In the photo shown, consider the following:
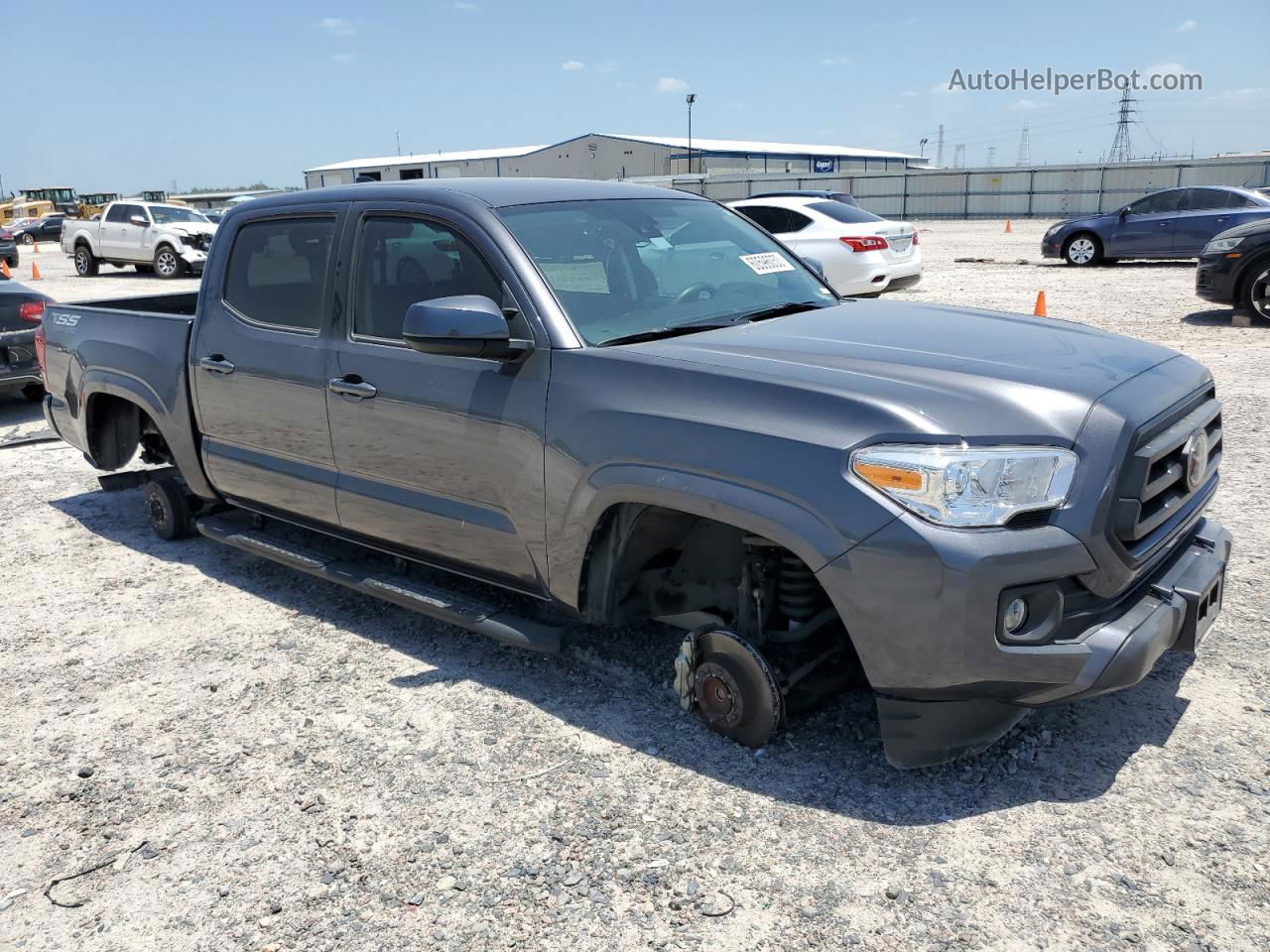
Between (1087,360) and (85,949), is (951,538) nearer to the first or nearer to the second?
(1087,360)

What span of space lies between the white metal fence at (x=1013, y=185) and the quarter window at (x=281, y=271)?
108 ft

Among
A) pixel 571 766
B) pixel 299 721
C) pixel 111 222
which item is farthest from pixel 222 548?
pixel 111 222

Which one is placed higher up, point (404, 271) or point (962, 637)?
point (404, 271)

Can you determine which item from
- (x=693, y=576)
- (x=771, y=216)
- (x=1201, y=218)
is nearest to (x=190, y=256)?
(x=771, y=216)

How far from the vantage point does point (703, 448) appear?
3111mm

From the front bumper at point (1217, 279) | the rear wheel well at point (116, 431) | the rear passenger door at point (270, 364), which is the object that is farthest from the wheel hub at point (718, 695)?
the front bumper at point (1217, 279)

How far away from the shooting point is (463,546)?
13.0 ft

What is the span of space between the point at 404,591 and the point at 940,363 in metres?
2.27

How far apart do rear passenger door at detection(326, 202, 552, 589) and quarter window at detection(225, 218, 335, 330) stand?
0.74 feet

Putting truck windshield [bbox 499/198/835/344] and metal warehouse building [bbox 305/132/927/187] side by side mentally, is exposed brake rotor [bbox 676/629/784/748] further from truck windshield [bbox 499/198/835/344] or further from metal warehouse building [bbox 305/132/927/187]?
metal warehouse building [bbox 305/132/927/187]

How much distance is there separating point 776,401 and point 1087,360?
1079 millimetres

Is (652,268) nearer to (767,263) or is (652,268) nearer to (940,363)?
(767,263)

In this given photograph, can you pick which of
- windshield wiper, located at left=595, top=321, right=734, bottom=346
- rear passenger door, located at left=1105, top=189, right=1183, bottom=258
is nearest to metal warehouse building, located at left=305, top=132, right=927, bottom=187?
rear passenger door, located at left=1105, top=189, right=1183, bottom=258

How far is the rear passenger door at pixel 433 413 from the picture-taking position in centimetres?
365
